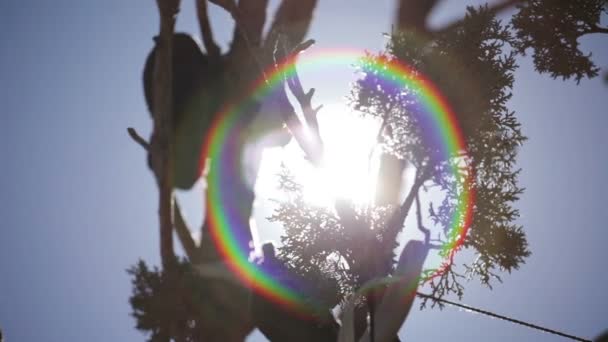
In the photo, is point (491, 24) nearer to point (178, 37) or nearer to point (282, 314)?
point (178, 37)

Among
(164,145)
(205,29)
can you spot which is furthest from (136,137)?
(205,29)

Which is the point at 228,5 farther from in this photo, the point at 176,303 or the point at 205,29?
the point at 176,303

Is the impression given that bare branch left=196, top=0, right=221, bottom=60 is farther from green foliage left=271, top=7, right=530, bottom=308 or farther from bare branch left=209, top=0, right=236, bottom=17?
green foliage left=271, top=7, right=530, bottom=308

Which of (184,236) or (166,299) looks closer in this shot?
(166,299)

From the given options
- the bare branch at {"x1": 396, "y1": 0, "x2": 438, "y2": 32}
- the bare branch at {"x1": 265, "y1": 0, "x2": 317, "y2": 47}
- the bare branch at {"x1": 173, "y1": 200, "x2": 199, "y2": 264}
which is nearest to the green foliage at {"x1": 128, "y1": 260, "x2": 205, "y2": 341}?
the bare branch at {"x1": 173, "y1": 200, "x2": 199, "y2": 264}

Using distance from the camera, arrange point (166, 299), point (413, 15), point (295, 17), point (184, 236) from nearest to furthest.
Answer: point (166, 299)
point (184, 236)
point (295, 17)
point (413, 15)

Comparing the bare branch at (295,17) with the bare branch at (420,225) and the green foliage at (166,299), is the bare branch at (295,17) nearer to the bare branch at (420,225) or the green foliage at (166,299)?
the bare branch at (420,225)

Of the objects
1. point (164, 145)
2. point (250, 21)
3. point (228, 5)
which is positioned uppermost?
point (250, 21)

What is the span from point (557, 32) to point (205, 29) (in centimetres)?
583

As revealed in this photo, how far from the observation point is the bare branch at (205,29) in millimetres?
4473

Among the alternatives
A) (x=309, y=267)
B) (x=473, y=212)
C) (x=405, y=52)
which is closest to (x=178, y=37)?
(x=405, y=52)

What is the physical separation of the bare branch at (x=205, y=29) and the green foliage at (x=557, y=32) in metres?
5.22

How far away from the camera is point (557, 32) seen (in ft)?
22.7

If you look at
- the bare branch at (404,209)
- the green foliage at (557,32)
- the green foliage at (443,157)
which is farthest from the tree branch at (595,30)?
the bare branch at (404,209)
